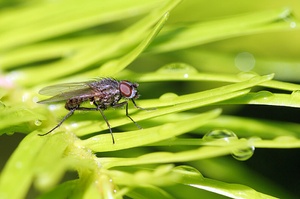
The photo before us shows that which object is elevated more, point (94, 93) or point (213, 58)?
point (213, 58)

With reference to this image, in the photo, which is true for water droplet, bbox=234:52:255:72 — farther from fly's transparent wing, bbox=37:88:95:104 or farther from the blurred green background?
fly's transparent wing, bbox=37:88:95:104

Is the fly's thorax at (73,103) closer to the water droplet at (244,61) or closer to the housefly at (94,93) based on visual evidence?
the housefly at (94,93)

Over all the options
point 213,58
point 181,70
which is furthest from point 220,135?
point 213,58

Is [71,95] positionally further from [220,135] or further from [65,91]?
[220,135]

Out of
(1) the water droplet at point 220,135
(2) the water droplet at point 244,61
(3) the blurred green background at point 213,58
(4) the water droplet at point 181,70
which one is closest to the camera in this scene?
(1) the water droplet at point 220,135

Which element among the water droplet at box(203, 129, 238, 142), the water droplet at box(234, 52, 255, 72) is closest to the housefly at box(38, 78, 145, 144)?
the water droplet at box(203, 129, 238, 142)

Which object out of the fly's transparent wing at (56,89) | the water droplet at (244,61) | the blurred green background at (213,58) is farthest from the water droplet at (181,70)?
the water droplet at (244,61)
